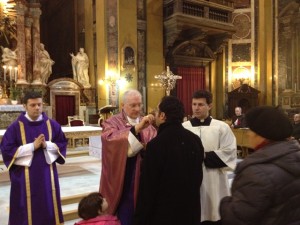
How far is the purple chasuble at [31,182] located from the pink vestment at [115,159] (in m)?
0.80

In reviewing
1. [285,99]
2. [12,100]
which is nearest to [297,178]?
[12,100]

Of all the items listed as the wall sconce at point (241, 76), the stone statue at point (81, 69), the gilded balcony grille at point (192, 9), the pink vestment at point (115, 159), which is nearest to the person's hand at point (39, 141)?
the pink vestment at point (115, 159)

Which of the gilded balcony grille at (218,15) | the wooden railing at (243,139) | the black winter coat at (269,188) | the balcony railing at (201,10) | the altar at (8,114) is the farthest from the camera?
the gilded balcony grille at (218,15)

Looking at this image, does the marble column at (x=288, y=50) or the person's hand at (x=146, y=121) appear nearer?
the person's hand at (x=146, y=121)

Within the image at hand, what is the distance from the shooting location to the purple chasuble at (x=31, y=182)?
3.30 m

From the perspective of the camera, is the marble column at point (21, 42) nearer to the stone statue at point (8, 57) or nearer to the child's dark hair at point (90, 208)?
the stone statue at point (8, 57)

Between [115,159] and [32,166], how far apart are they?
3.56 ft

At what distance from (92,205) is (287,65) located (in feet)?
51.2

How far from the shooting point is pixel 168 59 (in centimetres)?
1542

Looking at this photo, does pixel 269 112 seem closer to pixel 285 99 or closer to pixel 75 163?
pixel 75 163

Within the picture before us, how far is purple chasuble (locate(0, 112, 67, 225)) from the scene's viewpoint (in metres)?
3.30

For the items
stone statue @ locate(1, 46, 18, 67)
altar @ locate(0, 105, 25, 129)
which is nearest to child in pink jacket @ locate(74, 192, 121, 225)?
altar @ locate(0, 105, 25, 129)

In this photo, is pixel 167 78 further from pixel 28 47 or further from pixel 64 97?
pixel 28 47

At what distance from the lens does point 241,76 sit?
16.5m
